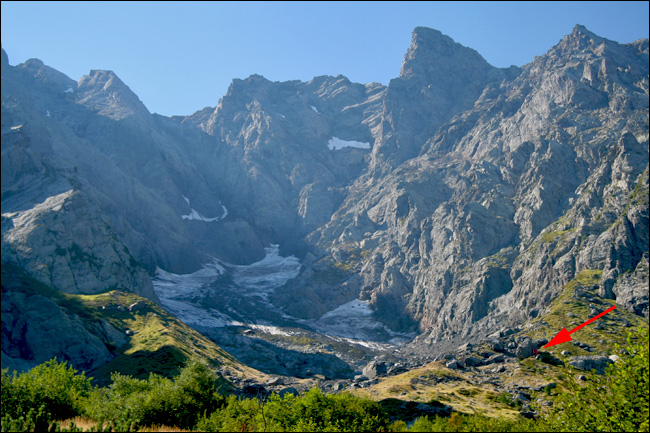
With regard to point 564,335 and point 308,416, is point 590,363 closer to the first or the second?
point 564,335

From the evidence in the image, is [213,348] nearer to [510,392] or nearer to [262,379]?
[262,379]

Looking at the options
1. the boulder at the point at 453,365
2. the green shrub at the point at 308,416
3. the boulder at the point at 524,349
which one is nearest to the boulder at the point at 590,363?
the boulder at the point at 524,349

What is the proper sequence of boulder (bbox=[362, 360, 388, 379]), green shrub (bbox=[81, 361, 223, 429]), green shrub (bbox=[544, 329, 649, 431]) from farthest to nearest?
boulder (bbox=[362, 360, 388, 379]), green shrub (bbox=[81, 361, 223, 429]), green shrub (bbox=[544, 329, 649, 431])

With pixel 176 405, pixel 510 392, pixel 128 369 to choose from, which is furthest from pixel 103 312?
pixel 510 392

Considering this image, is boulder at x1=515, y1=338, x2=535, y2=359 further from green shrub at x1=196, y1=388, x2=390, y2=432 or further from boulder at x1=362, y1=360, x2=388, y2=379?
green shrub at x1=196, y1=388, x2=390, y2=432

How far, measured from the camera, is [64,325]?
546ft

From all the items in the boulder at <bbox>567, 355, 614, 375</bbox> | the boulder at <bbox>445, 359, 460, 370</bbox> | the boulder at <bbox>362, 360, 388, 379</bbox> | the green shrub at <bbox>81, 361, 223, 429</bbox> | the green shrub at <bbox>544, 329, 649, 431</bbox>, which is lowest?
the boulder at <bbox>362, 360, 388, 379</bbox>

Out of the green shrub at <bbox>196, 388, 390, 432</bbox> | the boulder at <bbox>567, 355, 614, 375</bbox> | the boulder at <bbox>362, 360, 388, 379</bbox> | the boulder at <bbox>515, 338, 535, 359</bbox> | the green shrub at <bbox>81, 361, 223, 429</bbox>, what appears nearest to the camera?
the green shrub at <bbox>81, 361, 223, 429</bbox>

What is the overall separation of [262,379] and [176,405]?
316 ft

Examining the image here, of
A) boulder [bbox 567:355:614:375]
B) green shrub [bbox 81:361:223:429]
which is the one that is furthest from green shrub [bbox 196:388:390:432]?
boulder [bbox 567:355:614:375]

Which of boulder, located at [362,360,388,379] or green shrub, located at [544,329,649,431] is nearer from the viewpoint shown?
green shrub, located at [544,329,649,431]

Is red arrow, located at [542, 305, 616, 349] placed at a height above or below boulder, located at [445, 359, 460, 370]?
above

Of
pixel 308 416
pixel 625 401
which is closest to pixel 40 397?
pixel 308 416

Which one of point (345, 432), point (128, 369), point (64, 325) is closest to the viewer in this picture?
point (345, 432)
